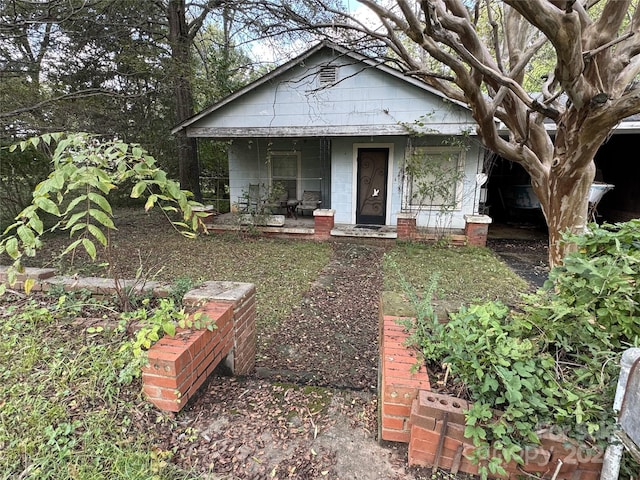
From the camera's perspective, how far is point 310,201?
990cm

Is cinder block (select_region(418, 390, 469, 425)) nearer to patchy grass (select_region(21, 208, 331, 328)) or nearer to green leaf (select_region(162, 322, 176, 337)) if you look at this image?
green leaf (select_region(162, 322, 176, 337))

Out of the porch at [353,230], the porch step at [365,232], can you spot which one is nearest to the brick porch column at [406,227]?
the porch at [353,230]

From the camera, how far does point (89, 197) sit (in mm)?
1593

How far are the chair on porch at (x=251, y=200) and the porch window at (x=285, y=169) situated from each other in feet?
2.13

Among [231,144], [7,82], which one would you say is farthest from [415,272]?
[7,82]

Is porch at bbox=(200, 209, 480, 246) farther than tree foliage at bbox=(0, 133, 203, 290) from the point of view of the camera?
Yes

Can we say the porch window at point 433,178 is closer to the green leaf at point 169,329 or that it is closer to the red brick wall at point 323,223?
the red brick wall at point 323,223

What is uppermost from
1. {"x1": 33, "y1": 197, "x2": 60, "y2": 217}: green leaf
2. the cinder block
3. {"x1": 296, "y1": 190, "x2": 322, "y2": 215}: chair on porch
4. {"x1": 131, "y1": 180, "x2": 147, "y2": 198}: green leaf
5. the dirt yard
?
{"x1": 131, "y1": 180, "x2": 147, "y2": 198}: green leaf

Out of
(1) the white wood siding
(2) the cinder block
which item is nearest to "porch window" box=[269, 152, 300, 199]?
(1) the white wood siding

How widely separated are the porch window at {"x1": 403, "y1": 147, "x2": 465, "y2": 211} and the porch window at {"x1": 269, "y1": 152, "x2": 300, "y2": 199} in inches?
133

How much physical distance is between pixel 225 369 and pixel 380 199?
288 inches

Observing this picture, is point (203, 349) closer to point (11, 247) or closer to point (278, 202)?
point (11, 247)

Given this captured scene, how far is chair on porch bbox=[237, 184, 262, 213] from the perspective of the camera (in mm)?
8906

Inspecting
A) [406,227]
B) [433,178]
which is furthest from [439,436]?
[433,178]
